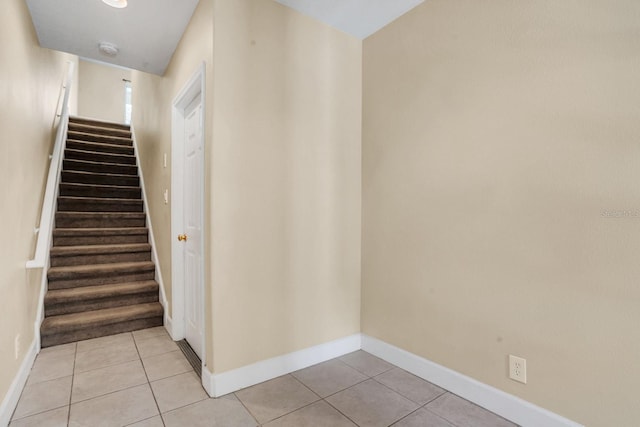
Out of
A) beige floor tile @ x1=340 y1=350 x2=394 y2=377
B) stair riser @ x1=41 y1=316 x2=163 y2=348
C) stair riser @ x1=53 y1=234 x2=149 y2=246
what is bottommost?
beige floor tile @ x1=340 y1=350 x2=394 y2=377

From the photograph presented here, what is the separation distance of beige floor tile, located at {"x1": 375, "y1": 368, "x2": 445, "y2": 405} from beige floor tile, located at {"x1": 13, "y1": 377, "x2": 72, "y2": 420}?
187 cm

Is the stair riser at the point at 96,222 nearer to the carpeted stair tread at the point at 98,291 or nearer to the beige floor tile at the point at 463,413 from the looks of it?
the carpeted stair tread at the point at 98,291

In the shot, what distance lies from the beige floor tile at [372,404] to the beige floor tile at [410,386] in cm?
5

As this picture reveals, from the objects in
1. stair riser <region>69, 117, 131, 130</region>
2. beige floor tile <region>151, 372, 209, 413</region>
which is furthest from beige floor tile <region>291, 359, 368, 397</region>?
stair riser <region>69, 117, 131, 130</region>

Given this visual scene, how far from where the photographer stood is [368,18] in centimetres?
224

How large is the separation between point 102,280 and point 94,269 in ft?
0.45

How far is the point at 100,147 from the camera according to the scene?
4742 mm

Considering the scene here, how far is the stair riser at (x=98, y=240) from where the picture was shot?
329 cm

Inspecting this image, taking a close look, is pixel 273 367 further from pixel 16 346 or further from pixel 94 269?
pixel 94 269

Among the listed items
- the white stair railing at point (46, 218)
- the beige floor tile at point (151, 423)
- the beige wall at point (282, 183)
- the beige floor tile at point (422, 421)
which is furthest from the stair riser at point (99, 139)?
the beige floor tile at point (422, 421)

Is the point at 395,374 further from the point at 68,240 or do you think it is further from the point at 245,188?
the point at 68,240

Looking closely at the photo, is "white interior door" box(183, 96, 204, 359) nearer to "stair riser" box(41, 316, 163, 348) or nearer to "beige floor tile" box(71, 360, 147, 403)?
"beige floor tile" box(71, 360, 147, 403)

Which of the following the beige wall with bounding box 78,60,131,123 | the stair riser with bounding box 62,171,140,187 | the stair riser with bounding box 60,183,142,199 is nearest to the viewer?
the stair riser with bounding box 60,183,142,199

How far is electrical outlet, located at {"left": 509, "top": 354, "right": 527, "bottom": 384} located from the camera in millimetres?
1578
